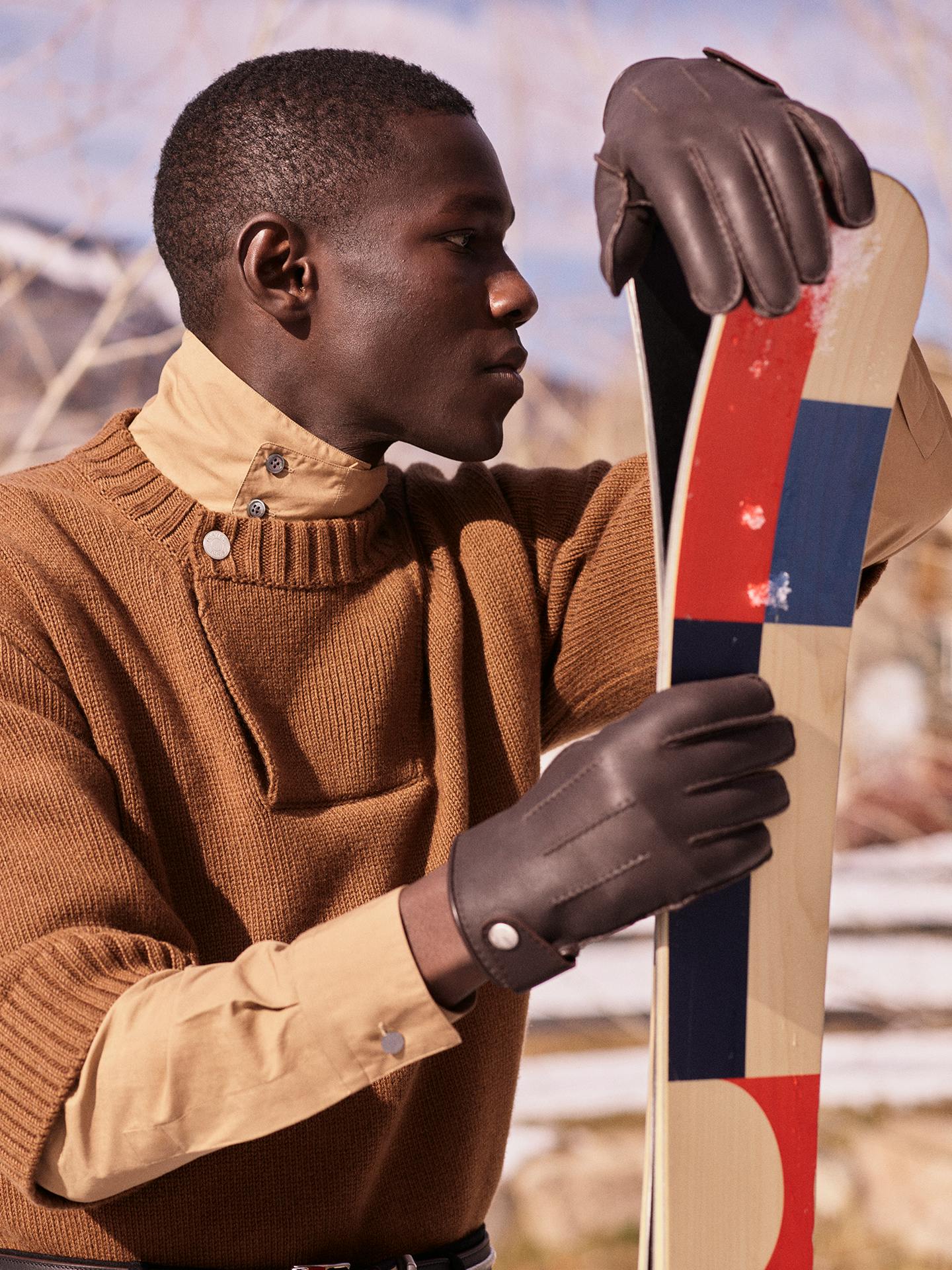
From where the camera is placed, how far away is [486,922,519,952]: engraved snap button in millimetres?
824

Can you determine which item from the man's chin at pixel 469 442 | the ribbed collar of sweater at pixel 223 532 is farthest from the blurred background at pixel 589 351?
the man's chin at pixel 469 442

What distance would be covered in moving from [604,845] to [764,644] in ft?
0.75

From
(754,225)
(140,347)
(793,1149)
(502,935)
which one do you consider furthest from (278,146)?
(140,347)

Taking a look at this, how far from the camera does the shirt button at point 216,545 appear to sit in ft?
3.64

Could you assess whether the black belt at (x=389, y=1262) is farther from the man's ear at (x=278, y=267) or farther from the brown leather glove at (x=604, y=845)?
the man's ear at (x=278, y=267)

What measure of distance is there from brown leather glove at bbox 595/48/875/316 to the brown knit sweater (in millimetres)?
363

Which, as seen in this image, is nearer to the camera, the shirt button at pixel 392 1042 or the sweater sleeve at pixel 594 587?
the shirt button at pixel 392 1042

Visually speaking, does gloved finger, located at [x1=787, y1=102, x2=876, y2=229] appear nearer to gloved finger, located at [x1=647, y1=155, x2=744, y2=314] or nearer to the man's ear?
gloved finger, located at [x1=647, y1=155, x2=744, y2=314]

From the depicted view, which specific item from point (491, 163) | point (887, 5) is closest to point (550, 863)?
point (491, 163)

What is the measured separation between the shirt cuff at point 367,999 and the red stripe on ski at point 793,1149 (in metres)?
0.29

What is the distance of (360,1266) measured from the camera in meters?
1.08

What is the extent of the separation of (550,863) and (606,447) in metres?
1.98

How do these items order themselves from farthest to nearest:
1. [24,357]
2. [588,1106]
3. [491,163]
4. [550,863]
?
[588,1106]
[24,357]
[491,163]
[550,863]

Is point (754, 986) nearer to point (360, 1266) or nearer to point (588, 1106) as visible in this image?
point (360, 1266)
